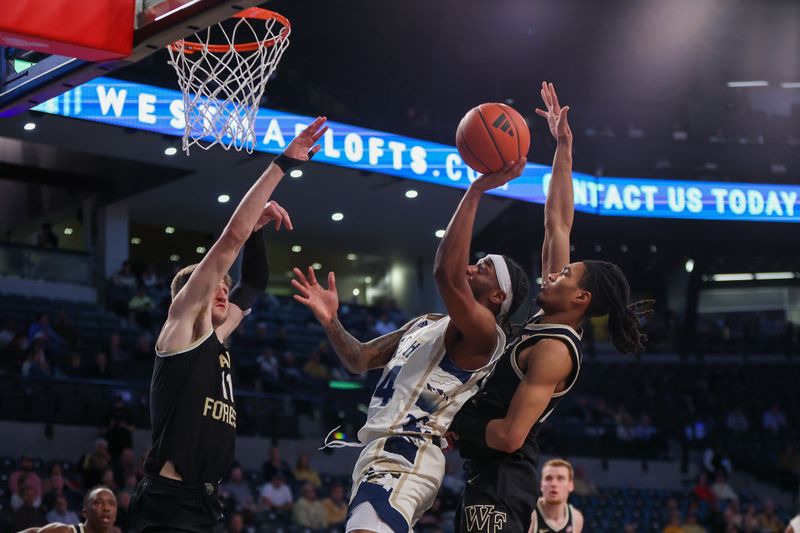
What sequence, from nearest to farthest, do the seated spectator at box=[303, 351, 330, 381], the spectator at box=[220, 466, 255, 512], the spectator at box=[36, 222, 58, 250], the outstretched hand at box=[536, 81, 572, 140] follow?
the outstretched hand at box=[536, 81, 572, 140] → the spectator at box=[220, 466, 255, 512] → the seated spectator at box=[303, 351, 330, 381] → the spectator at box=[36, 222, 58, 250]

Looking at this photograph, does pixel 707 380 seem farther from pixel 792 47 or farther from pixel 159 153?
pixel 159 153

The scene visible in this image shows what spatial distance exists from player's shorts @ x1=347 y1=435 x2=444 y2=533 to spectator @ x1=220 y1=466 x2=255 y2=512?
7621mm

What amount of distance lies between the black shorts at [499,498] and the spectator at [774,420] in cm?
1801

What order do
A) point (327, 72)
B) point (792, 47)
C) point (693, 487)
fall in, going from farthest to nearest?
point (792, 47) < point (327, 72) < point (693, 487)

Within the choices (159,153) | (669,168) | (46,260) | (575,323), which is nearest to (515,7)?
(669,168)

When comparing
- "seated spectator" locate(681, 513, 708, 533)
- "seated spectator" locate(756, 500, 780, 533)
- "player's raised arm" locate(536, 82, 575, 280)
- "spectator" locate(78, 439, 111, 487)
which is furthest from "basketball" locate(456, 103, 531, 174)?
"seated spectator" locate(756, 500, 780, 533)

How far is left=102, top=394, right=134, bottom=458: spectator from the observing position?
1196 cm

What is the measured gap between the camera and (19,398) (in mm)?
12367

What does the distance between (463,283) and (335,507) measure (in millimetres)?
8870

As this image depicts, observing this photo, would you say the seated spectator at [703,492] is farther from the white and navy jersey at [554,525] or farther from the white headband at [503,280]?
the white headband at [503,280]

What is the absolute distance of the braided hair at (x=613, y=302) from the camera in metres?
4.60

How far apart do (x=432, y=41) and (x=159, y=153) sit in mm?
7640

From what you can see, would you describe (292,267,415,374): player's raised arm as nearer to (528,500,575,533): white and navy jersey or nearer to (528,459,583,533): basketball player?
(528,459,583,533): basketball player

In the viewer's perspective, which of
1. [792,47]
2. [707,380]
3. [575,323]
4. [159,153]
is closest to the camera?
[575,323]
